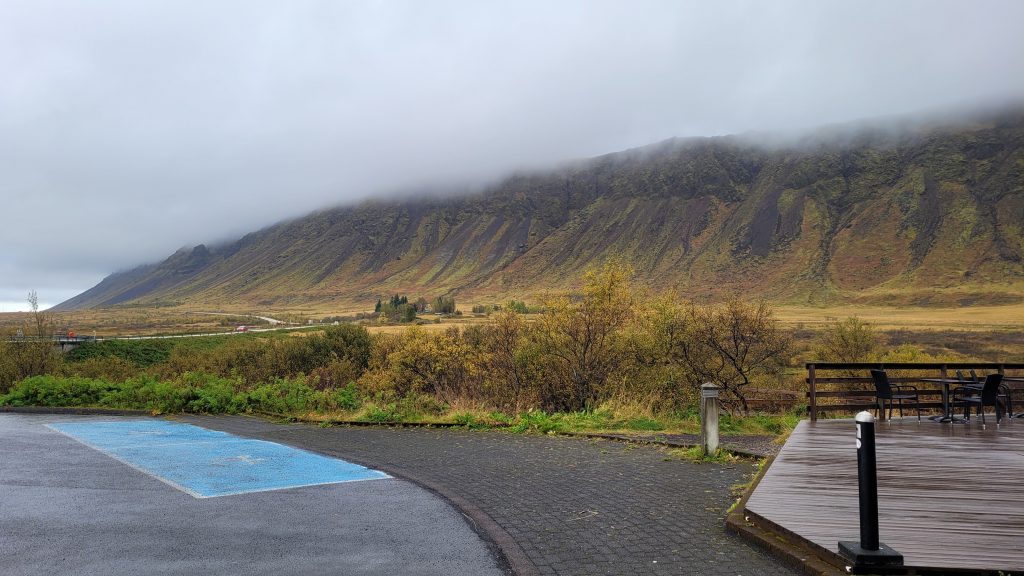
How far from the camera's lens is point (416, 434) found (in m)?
13.8

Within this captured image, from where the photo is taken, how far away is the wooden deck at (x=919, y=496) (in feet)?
16.9

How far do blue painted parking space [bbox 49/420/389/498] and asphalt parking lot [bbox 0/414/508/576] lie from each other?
5.1 inches

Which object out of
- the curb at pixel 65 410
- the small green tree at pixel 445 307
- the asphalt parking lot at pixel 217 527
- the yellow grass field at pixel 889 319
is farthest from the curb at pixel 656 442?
the small green tree at pixel 445 307

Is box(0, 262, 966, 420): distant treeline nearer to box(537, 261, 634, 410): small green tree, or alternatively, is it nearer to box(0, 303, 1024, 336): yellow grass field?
box(537, 261, 634, 410): small green tree

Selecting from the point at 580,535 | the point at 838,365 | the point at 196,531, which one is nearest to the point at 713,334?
the point at 838,365

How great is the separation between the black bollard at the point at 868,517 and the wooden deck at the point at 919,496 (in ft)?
0.58

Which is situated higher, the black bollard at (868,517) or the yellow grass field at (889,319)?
the black bollard at (868,517)

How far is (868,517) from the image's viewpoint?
16.0 feet

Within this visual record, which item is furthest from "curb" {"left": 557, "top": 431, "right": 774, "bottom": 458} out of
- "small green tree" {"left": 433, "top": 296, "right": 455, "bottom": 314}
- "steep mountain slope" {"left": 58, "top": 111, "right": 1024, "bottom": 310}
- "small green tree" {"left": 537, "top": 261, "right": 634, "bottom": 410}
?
"small green tree" {"left": 433, "top": 296, "right": 455, "bottom": 314}

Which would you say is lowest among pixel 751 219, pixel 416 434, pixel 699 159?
pixel 416 434

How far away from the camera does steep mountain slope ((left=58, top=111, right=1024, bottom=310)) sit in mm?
113250

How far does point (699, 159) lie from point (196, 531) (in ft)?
640

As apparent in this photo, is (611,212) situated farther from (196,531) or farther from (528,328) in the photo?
(196,531)

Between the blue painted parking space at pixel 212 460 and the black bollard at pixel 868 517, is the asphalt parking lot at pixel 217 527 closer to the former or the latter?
the blue painted parking space at pixel 212 460
